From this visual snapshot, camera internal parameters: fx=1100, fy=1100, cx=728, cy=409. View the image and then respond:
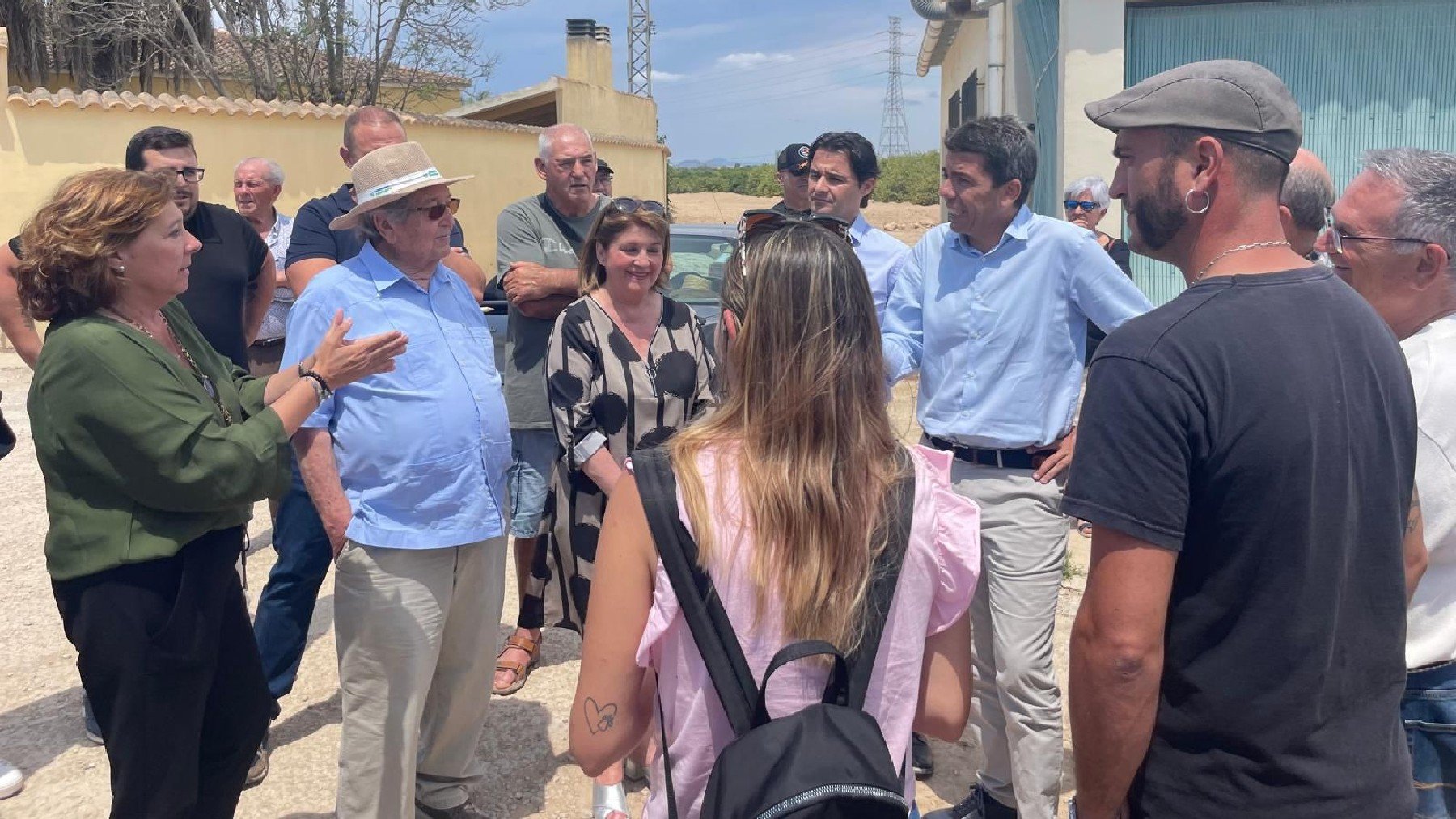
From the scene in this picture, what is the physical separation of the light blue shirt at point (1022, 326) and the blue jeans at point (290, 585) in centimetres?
200

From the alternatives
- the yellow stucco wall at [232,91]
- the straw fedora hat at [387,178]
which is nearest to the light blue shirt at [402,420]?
the straw fedora hat at [387,178]

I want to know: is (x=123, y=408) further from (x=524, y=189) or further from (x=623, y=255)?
(x=524, y=189)

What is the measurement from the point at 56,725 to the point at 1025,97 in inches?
360

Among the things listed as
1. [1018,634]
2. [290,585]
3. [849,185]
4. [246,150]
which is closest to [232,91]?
[246,150]

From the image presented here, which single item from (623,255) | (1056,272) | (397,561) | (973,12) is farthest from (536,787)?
(973,12)

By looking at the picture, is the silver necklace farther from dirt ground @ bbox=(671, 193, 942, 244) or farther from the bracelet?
dirt ground @ bbox=(671, 193, 942, 244)

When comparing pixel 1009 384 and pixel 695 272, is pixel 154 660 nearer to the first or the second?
pixel 1009 384

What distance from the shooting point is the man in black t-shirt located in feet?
12.6

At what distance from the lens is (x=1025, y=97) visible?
10289mm

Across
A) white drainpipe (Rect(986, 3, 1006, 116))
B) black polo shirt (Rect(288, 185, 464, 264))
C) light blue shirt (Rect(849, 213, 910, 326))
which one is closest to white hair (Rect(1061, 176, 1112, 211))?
light blue shirt (Rect(849, 213, 910, 326))

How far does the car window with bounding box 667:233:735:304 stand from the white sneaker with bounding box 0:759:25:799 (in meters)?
4.27

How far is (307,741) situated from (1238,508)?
3.32m

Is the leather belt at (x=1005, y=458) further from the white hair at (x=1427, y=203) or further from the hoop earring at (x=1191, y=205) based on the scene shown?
the hoop earring at (x=1191, y=205)

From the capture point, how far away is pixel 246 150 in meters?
12.7
